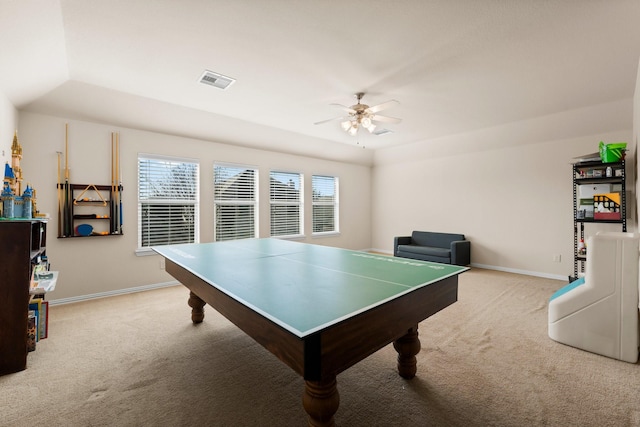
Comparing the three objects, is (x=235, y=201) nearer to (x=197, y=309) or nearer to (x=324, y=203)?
(x=324, y=203)

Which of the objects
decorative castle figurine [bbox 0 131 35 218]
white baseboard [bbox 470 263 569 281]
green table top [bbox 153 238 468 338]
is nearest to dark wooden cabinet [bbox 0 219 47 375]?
decorative castle figurine [bbox 0 131 35 218]

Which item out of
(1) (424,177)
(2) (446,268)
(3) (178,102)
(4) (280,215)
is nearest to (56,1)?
(3) (178,102)

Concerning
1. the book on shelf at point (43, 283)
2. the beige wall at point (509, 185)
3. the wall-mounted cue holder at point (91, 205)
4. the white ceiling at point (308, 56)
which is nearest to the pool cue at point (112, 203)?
the wall-mounted cue holder at point (91, 205)

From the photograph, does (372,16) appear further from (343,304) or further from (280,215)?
(280,215)

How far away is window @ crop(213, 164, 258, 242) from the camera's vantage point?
5.23 meters

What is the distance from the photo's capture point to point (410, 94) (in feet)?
12.1

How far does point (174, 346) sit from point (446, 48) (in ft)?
12.4

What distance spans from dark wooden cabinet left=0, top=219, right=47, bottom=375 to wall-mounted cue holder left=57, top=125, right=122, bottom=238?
1891 millimetres

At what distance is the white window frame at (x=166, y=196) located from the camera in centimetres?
439

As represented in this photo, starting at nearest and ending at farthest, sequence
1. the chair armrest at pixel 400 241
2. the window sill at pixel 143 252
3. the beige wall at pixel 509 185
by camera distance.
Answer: the window sill at pixel 143 252, the beige wall at pixel 509 185, the chair armrest at pixel 400 241

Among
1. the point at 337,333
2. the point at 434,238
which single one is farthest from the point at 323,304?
the point at 434,238

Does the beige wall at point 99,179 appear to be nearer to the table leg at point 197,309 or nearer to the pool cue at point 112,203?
the pool cue at point 112,203

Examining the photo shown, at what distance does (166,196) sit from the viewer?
4.65 m

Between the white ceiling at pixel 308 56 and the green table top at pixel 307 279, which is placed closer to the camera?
the green table top at pixel 307 279
